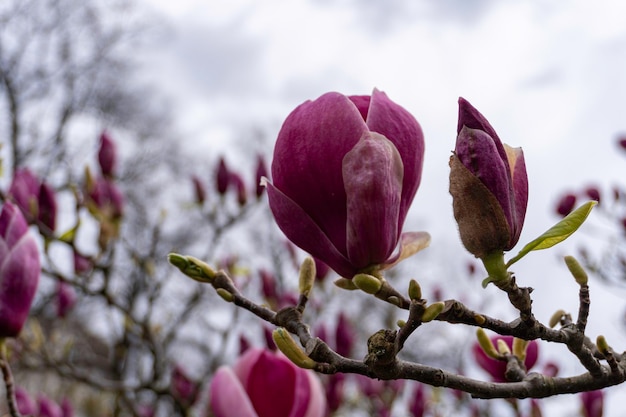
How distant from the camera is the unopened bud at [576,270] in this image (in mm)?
500

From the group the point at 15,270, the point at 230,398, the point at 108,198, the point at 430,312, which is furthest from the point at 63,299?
the point at 430,312

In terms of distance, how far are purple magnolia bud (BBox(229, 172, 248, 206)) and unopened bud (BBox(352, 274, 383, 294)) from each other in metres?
1.76

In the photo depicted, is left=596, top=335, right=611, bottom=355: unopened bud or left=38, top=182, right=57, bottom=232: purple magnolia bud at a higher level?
left=596, top=335, right=611, bottom=355: unopened bud

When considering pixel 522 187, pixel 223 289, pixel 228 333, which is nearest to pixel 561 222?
pixel 522 187

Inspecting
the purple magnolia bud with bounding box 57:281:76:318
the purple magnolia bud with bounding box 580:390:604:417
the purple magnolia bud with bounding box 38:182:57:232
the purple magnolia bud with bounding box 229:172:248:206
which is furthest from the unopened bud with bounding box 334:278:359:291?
the purple magnolia bud with bounding box 57:281:76:318

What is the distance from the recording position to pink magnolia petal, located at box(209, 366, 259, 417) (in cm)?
72

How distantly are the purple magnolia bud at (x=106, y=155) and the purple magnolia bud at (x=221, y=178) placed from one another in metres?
0.36

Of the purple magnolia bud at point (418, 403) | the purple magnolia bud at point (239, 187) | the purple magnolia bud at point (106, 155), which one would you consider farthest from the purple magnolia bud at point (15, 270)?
the purple magnolia bud at point (239, 187)

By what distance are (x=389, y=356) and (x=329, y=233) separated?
120 millimetres

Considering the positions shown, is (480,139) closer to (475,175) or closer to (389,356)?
(475,175)

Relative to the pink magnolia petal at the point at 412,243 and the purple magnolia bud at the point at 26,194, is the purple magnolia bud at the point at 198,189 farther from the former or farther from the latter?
the pink magnolia petal at the point at 412,243

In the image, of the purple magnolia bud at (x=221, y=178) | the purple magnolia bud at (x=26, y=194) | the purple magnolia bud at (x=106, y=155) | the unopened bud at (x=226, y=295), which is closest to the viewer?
the unopened bud at (x=226, y=295)

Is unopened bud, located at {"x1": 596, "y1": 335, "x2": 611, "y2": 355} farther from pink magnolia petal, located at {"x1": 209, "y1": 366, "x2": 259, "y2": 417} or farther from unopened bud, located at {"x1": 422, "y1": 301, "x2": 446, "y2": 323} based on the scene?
pink magnolia petal, located at {"x1": 209, "y1": 366, "x2": 259, "y2": 417}

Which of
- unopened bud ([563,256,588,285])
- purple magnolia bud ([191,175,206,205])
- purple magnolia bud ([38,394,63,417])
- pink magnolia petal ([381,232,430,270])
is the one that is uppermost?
unopened bud ([563,256,588,285])
